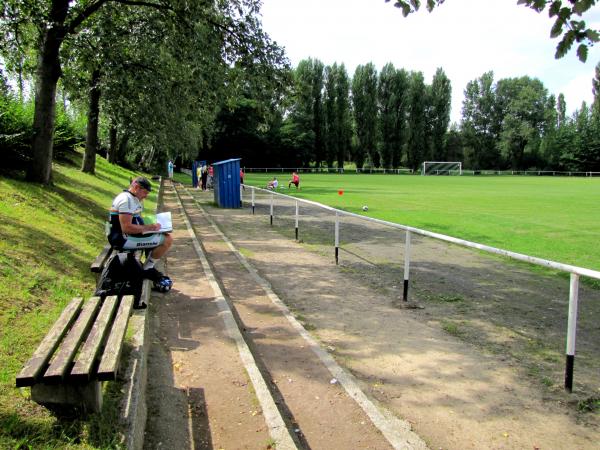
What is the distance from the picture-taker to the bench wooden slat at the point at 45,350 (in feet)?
8.80

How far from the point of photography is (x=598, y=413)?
3713 mm

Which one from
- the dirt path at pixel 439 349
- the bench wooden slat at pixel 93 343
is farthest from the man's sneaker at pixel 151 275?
the bench wooden slat at pixel 93 343

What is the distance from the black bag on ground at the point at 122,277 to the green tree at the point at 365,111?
78.4 m

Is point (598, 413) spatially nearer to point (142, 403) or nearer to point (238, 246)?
point (142, 403)

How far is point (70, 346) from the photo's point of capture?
3.14m

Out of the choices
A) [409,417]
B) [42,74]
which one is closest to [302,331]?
[409,417]

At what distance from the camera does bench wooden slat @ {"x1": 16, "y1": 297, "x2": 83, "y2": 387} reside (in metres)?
2.68

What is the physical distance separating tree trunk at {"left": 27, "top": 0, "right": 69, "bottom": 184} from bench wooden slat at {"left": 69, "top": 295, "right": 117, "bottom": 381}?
26.4 feet

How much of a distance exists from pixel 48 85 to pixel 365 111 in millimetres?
Answer: 73873

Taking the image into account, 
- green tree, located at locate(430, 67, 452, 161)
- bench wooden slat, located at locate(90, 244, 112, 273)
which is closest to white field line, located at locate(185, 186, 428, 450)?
bench wooden slat, located at locate(90, 244, 112, 273)

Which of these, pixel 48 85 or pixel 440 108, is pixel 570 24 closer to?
pixel 48 85

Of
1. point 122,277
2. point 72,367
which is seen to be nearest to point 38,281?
point 122,277

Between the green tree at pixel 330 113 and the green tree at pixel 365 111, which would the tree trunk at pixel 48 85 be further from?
the green tree at pixel 365 111

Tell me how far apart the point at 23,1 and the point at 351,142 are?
74.7 meters
